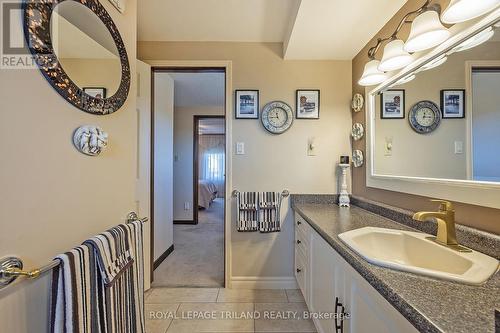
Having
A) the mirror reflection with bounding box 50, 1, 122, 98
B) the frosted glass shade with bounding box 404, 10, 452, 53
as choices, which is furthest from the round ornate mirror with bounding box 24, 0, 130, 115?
the frosted glass shade with bounding box 404, 10, 452, 53

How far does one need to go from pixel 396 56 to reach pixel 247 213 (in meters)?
1.62

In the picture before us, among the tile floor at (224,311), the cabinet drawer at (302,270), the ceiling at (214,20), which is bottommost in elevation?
the tile floor at (224,311)

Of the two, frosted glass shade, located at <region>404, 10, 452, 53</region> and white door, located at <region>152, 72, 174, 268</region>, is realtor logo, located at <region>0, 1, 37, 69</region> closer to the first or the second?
frosted glass shade, located at <region>404, 10, 452, 53</region>

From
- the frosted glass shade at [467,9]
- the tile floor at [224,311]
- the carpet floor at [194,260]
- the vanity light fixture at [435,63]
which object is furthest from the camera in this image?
the carpet floor at [194,260]

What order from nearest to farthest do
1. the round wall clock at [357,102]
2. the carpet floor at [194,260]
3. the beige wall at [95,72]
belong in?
the beige wall at [95,72] → the round wall clock at [357,102] → the carpet floor at [194,260]

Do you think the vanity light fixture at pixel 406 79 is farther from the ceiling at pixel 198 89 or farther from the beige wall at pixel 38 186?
the ceiling at pixel 198 89

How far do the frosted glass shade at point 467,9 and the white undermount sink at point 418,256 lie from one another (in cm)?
98

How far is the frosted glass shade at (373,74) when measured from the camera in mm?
1625

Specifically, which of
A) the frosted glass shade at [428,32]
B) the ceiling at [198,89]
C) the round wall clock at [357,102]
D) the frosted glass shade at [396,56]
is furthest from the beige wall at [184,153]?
the frosted glass shade at [428,32]

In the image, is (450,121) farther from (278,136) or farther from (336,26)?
(278,136)

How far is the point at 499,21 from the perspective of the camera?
3.02 feet

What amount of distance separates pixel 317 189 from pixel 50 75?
207 centimetres

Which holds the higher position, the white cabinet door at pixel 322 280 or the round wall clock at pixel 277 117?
the round wall clock at pixel 277 117

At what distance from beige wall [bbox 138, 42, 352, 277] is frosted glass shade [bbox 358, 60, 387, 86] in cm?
55
